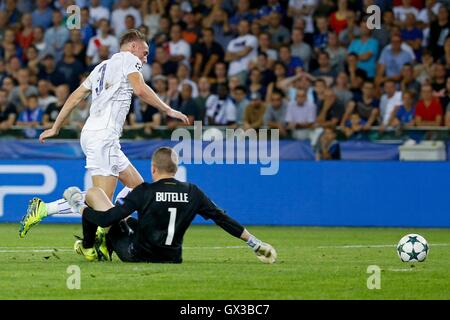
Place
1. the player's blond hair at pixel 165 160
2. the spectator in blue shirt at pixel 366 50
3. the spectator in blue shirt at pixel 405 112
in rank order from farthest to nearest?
1. the spectator in blue shirt at pixel 366 50
2. the spectator in blue shirt at pixel 405 112
3. the player's blond hair at pixel 165 160

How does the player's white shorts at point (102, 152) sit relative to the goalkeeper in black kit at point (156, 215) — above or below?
above

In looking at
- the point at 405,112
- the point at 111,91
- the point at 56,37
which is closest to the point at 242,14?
the point at 56,37

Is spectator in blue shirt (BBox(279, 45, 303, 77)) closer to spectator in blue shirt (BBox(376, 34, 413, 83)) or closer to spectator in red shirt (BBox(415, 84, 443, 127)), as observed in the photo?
spectator in blue shirt (BBox(376, 34, 413, 83))

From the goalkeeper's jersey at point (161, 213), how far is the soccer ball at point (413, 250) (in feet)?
6.23

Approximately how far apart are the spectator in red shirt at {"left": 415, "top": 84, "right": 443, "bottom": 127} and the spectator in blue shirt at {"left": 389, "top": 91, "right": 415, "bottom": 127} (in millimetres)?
151

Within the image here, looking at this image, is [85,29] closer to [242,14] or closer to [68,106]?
[242,14]

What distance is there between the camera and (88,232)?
1198 centimetres

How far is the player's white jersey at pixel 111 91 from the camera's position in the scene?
489 inches

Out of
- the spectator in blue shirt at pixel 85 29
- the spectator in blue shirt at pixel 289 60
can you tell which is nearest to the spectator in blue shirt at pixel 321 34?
the spectator in blue shirt at pixel 289 60

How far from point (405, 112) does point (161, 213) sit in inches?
408

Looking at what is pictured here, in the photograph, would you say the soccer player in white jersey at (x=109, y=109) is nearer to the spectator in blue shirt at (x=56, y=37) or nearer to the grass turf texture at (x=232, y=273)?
the grass turf texture at (x=232, y=273)

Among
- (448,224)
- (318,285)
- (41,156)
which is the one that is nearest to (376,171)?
(448,224)

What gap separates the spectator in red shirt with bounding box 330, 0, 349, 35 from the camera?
23031 mm
